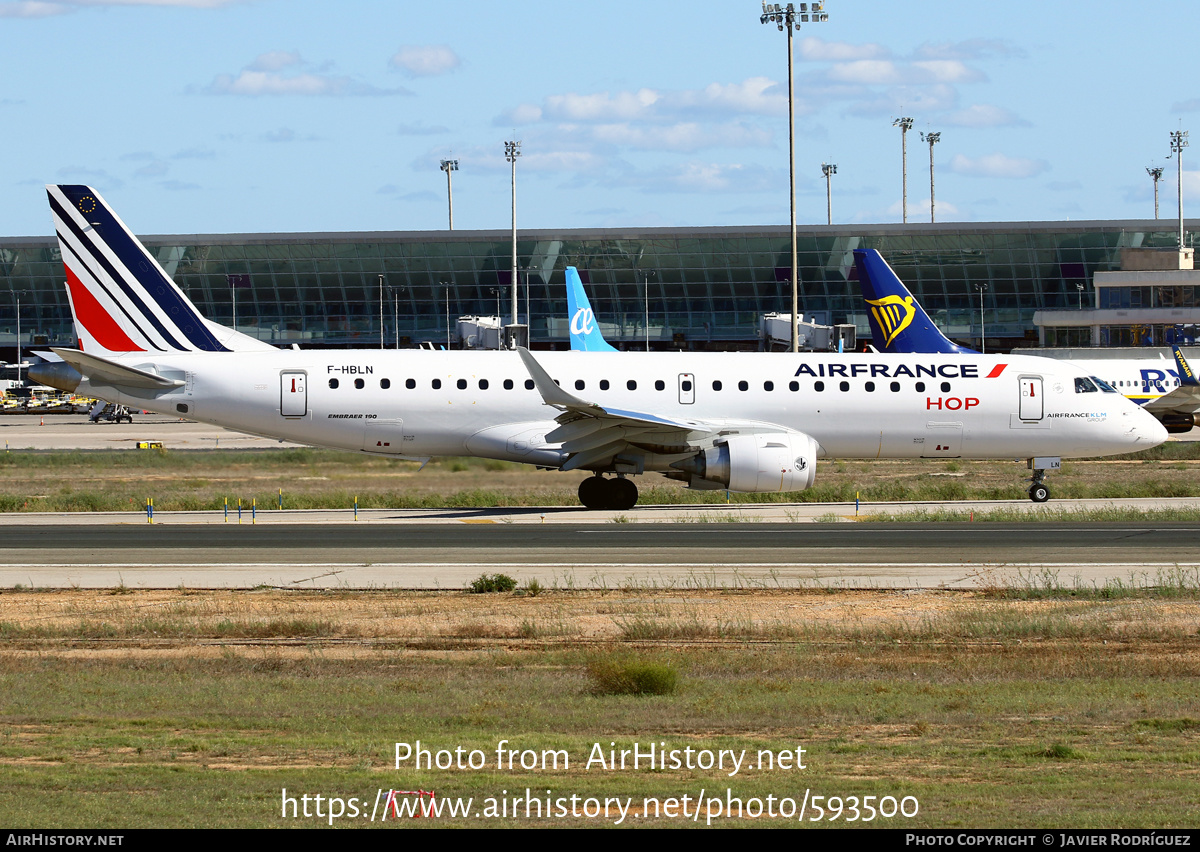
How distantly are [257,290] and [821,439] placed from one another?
8863 centimetres

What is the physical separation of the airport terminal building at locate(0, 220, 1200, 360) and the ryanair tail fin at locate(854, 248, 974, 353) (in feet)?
165

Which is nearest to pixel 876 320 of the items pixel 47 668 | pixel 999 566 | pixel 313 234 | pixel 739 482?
pixel 739 482

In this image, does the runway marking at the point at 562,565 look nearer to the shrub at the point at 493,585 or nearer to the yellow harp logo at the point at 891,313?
the shrub at the point at 493,585

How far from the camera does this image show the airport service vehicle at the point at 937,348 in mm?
50938

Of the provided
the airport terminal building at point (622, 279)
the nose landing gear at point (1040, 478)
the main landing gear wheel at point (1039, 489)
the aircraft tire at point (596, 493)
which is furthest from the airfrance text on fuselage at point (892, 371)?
the airport terminal building at point (622, 279)

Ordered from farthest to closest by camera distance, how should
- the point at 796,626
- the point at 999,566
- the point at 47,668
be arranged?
the point at 999,566
the point at 796,626
the point at 47,668

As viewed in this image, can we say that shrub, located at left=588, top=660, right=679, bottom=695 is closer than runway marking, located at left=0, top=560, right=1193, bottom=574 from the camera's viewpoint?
Yes

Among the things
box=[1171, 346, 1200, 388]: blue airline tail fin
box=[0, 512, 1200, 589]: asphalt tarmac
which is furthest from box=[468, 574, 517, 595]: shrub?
box=[1171, 346, 1200, 388]: blue airline tail fin

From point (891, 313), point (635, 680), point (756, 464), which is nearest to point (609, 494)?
point (756, 464)

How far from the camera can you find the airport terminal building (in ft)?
347

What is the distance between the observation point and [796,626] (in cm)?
1655

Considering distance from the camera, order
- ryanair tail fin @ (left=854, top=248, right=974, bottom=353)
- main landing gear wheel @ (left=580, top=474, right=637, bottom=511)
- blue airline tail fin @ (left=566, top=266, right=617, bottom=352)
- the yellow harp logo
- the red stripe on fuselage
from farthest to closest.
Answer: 1. the yellow harp logo
2. ryanair tail fin @ (left=854, top=248, right=974, bottom=353)
3. blue airline tail fin @ (left=566, top=266, right=617, bottom=352)
4. main landing gear wheel @ (left=580, top=474, right=637, bottom=511)
5. the red stripe on fuselage

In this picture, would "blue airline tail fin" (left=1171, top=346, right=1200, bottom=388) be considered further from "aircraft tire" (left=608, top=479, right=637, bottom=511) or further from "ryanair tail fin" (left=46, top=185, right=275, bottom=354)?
"ryanair tail fin" (left=46, top=185, right=275, bottom=354)
